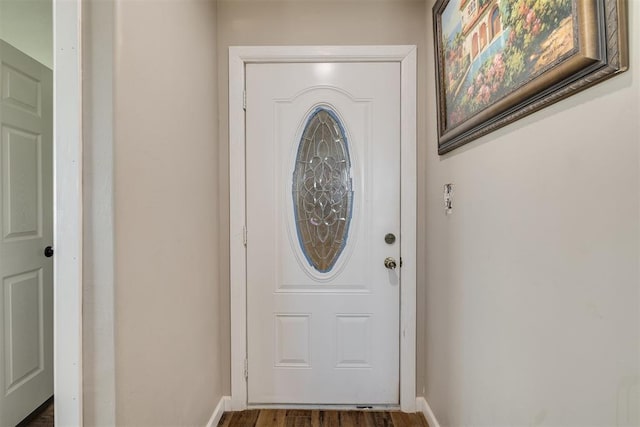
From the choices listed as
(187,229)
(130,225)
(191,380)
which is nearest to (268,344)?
(191,380)

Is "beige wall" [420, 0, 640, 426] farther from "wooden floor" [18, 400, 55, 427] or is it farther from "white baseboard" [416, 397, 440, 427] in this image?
"wooden floor" [18, 400, 55, 427]

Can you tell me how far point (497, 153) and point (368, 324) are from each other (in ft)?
3.77

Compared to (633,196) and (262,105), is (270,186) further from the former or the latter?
(633,196)

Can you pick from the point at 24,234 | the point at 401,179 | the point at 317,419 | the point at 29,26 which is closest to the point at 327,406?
the point at 317,419

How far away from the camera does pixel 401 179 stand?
178 cm

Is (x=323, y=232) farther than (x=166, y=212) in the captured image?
Yes

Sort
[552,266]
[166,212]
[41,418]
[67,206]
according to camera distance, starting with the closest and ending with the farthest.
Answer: [552,266] < [67,206] < [166,212] < [41,418]

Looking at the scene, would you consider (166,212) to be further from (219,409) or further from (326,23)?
(326,23)

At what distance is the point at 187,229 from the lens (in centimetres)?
142

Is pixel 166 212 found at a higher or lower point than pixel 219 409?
higher

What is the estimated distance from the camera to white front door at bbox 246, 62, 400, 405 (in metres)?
1.79

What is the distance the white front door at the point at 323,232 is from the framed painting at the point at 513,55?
40cm

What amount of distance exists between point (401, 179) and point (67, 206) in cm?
143

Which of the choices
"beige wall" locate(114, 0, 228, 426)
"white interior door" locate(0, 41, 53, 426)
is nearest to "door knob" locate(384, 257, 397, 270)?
"beige wall" locate(114, 0, 228, 426)
